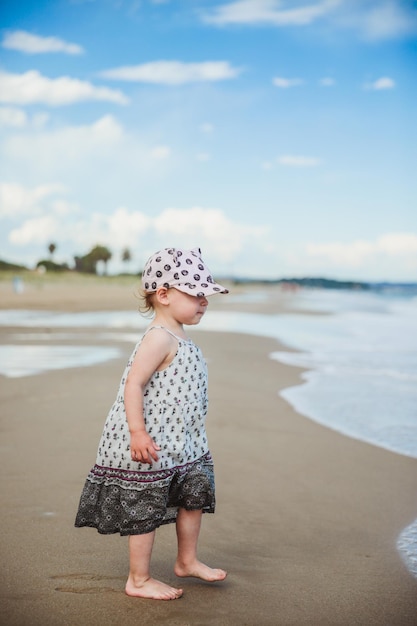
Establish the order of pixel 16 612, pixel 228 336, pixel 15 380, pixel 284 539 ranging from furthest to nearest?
pixel 228 336, pixel 15 380, pixel 284 539, pixel 16 612

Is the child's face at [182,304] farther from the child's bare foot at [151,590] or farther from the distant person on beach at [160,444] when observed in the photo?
the child's bare foot at [151,590]

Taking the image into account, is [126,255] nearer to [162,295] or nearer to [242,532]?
[242,532]

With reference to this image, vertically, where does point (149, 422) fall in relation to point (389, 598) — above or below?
above

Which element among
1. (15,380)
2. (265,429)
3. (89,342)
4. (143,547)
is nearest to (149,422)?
(143,547)

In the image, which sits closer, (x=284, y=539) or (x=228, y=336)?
(x=284, y=539)

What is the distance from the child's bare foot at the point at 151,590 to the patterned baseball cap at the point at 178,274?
1.13 meters

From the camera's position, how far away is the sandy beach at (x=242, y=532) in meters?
2.64

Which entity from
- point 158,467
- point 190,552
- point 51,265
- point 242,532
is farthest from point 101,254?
point 158,467

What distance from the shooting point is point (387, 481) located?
4402 mm

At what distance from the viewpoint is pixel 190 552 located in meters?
2.89

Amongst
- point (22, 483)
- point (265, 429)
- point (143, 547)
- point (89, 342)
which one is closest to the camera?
point (143, 547)

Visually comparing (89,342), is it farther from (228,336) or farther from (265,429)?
(265,429)

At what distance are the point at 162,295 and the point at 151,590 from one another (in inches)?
44.7

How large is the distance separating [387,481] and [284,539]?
1.23 m
